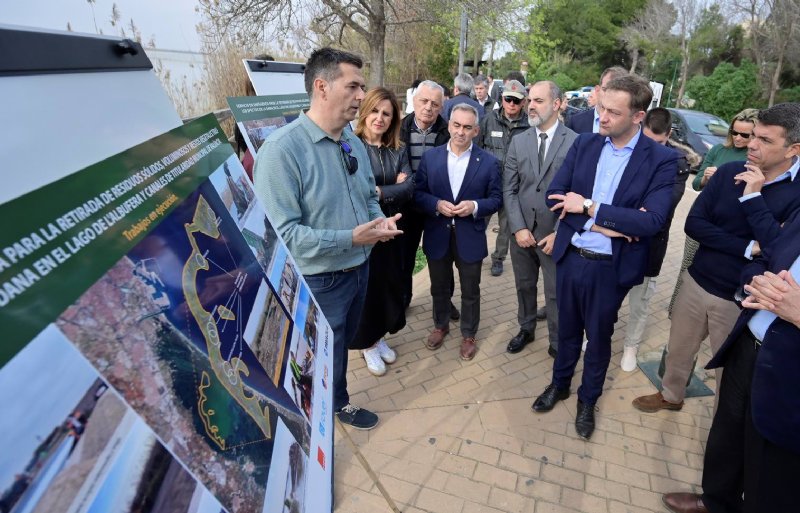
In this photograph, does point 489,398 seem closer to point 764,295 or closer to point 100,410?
point 764,295

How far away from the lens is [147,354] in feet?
2.34

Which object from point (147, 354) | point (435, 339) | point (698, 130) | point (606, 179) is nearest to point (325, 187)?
point (147, 354)

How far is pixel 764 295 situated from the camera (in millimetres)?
1706

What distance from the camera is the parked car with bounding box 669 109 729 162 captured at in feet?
30.5

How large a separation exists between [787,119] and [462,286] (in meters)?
2.33

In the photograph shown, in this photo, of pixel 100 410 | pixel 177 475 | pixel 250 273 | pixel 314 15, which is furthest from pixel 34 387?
pixel 314 15

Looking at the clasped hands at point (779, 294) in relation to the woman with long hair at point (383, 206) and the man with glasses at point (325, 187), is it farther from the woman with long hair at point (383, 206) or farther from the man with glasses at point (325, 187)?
the woman with long hair at point (383, 206)

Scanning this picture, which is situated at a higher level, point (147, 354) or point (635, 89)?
point (635, 89)

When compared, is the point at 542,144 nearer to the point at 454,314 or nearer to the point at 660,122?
the point at 660,122

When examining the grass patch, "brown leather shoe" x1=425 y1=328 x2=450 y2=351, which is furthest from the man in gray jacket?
"brown leather shoe" x1=425 y1=328 x2=450 y2=351

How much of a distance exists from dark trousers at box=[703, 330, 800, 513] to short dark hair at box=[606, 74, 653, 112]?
1.31m

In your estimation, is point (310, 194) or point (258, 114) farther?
point (258, 114)

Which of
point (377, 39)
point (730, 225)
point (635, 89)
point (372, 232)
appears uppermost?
point (377, 39)

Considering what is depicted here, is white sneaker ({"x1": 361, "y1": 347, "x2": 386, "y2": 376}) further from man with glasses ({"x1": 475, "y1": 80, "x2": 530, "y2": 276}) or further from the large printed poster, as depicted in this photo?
the large printed poster
